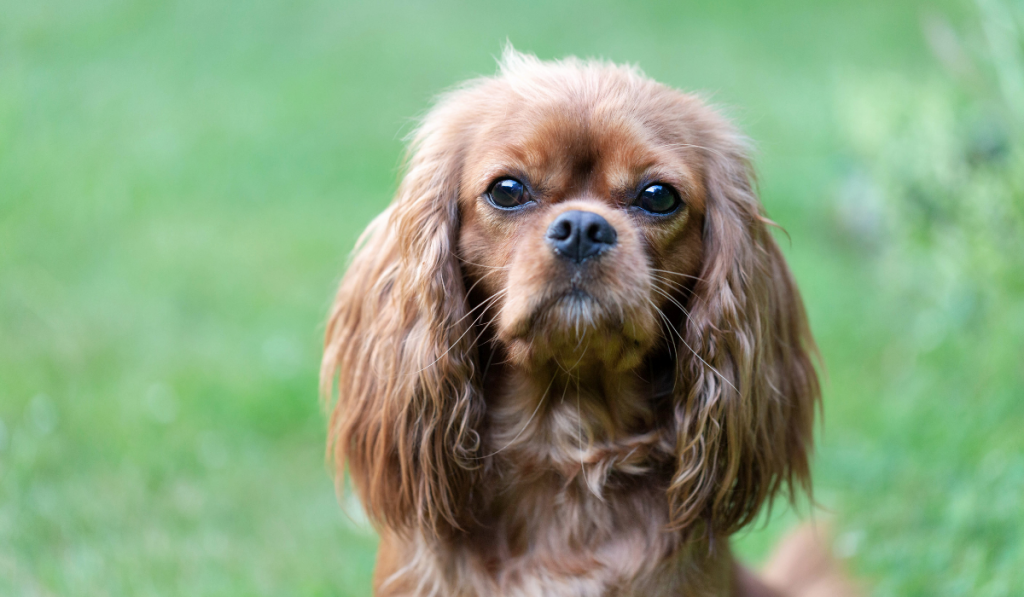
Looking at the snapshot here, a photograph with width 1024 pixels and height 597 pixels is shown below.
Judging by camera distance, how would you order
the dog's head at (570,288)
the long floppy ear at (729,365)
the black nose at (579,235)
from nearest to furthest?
1. the black nose at (579,235)
2. the dog's head at (570,288)
3. the long floppy ear at (729,365)

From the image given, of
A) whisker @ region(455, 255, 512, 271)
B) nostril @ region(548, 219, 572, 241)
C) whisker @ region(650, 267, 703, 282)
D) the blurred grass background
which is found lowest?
the blurred grass background

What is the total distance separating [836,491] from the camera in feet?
16.1

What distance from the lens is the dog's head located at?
2.54 m

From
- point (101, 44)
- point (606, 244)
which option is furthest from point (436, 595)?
point (101, 44)

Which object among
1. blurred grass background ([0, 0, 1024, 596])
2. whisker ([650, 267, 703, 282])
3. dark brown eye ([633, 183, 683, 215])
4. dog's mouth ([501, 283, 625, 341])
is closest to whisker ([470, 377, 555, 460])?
dog's mouth ([501, 283, 625, 341])

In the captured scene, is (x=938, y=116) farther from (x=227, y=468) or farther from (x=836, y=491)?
(x=227, y=468)

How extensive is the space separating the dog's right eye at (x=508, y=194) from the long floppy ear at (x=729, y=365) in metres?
0.59

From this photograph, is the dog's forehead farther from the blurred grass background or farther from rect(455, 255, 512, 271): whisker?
the blurred grass background

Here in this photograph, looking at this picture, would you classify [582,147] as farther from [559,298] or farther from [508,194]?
[559,298]

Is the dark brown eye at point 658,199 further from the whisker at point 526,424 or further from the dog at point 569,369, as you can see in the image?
the whisker at point 526,424

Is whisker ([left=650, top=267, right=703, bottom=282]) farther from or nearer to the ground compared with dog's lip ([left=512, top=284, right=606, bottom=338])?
farther from the ground

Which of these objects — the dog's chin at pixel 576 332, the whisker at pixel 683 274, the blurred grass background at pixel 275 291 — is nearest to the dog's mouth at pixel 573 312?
the dog's chin at pixel 576 332

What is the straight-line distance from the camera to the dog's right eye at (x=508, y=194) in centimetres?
265

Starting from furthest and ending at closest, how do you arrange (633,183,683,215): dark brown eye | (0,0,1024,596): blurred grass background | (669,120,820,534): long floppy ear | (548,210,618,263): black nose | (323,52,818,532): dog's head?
(0,0,1024,596): blurred grass background, (669,120,820,534): long floppy ear, (633,183,683,215): dark brown eye, (323,52,818,532): dog's head, (548,210,618,263): black nose
